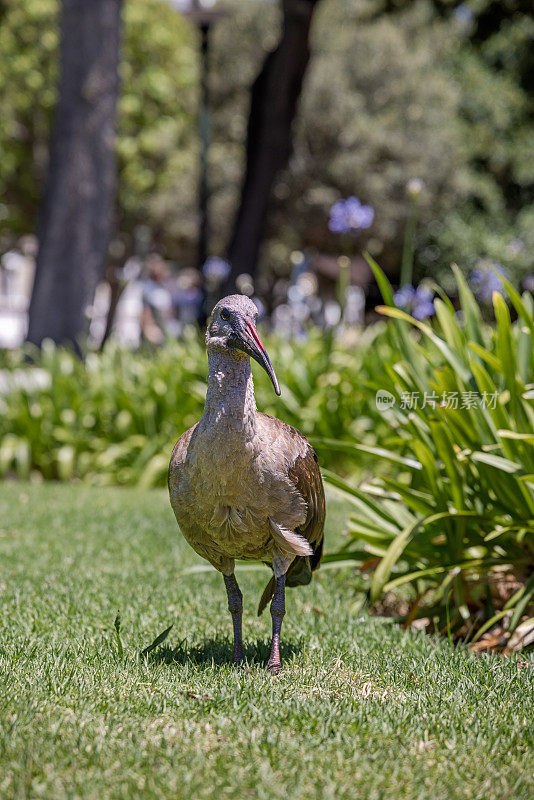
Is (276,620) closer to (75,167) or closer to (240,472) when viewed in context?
(240,472)

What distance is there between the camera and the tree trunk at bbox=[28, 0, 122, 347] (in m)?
11.2

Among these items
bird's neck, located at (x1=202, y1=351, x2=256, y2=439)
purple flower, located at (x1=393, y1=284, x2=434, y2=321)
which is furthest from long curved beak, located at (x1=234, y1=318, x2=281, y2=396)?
purple flower, located at (x1=393, y1=284, x2=434, y2=321)

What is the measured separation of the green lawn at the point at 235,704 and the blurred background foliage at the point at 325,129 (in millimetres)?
20024

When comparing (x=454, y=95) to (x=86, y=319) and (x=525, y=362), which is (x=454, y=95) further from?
(x=525, y=362)

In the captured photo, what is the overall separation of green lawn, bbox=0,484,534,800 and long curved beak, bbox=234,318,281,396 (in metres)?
1.05

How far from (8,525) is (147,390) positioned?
282 centimetres

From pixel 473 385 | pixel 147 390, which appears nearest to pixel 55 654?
pixel 473 385

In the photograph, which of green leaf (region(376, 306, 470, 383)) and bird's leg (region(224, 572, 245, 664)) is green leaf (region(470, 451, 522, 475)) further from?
bird's leg (region(224, 572, 245, 664))

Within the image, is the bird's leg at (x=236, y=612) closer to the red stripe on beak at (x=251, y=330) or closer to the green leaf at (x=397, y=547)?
the green leaf at (x=397, y=547)

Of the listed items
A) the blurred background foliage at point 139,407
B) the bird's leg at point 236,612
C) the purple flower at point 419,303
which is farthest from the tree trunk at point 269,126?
the bird's leg at point 236,612

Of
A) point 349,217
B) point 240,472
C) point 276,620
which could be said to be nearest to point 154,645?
point 276,620

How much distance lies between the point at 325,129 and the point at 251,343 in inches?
1029

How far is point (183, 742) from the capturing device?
2.64 m

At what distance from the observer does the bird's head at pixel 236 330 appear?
9.93 feet
